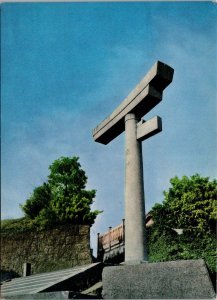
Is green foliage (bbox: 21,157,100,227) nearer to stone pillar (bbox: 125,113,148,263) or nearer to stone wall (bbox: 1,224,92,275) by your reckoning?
stone wall (bbox: 1,224,92,275)

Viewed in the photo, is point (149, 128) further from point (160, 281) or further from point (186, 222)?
point (186, 222)

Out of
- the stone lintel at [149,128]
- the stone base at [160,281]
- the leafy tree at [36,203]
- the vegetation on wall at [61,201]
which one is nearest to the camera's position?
the stone base at [160,281]

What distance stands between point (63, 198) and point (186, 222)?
8.68m

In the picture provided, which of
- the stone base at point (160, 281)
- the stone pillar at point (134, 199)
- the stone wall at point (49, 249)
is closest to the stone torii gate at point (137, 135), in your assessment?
the stone pillar at point (134, 199)

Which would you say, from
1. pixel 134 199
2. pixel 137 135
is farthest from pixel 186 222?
pixel 134 199

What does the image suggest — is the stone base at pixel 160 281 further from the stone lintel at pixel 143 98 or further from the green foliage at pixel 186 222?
the green foliage at pixel 186 222

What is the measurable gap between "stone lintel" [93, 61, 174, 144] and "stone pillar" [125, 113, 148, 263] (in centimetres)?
29

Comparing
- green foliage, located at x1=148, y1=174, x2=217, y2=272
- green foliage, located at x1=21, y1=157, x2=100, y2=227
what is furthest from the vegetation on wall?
green foliage, located at x1=148, y1=174, x2=217, y2=272

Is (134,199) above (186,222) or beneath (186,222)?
above

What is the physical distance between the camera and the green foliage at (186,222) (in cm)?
1337

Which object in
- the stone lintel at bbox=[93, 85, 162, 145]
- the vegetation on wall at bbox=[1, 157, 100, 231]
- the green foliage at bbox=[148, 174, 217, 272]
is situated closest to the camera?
the stone lintel at bbox=[93, 85, 162, 145]

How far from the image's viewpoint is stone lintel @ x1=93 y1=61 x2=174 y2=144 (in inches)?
267

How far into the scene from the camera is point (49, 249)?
13938mm

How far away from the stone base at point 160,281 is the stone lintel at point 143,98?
3.45m
